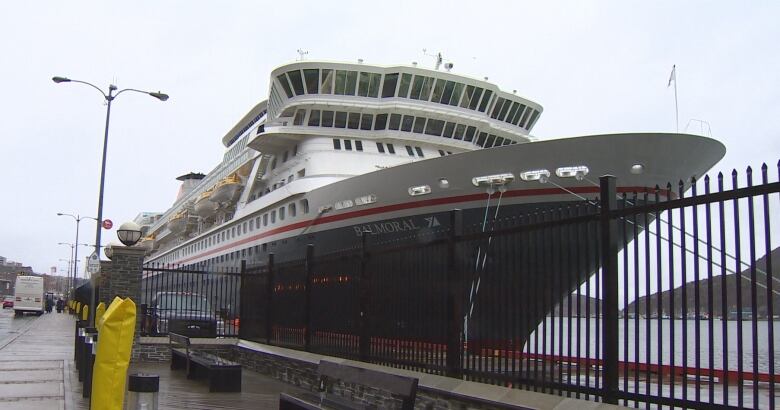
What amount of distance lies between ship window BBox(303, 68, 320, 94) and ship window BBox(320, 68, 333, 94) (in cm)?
18

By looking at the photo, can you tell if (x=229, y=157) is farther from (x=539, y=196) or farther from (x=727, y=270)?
(x=727, y=270)

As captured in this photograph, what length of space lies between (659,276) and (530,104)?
2335 cm

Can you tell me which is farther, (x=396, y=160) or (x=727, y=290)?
(x=396, y=160)

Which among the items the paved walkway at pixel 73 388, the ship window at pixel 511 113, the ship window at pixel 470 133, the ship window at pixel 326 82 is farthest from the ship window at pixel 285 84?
the paved walkway at pixel 73 388

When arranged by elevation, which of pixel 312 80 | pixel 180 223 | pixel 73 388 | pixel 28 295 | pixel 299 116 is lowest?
pixel 73 388

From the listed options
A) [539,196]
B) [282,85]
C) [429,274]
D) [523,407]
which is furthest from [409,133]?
[523,407]

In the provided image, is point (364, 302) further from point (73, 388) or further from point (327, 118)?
point (327, 118)

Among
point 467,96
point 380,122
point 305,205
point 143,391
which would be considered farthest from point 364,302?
point 467,96

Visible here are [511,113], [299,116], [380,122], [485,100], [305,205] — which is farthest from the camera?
[511,113]

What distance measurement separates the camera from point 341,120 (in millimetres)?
25953

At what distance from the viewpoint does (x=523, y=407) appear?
19.7ft

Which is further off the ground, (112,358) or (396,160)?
(396,160)

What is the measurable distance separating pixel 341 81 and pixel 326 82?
21.2 inches

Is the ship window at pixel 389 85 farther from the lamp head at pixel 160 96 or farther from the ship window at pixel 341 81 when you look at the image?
the lamp head at pixel 160 96
